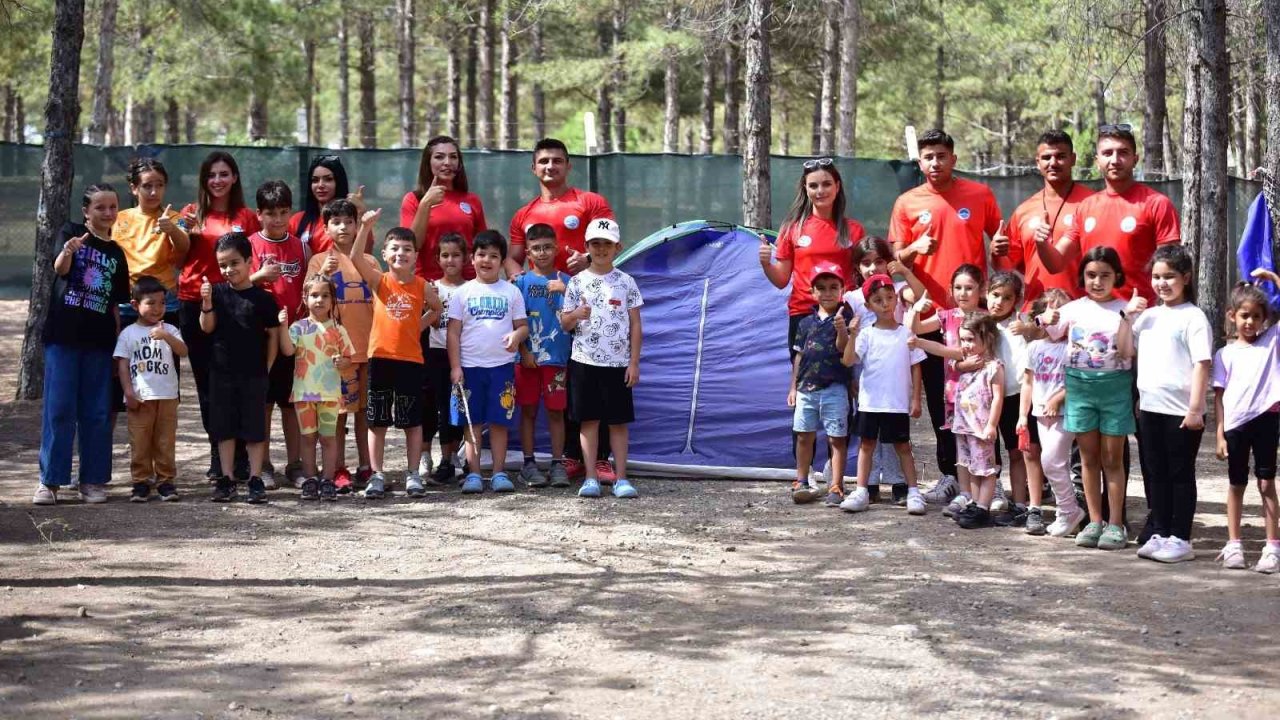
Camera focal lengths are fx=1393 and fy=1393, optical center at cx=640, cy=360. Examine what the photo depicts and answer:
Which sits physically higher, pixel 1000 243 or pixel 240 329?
pixel 1000 243

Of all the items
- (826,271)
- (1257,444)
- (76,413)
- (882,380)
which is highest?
(826,271)

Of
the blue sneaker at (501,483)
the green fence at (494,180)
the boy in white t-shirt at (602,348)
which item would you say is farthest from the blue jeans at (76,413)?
the green fence at (494,180)

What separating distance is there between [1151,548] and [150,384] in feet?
15.8

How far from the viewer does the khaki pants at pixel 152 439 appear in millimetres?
7102

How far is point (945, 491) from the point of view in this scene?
23.6 ft

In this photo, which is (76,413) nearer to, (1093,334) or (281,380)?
(281,380)

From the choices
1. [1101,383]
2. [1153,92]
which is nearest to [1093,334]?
[1101,383]

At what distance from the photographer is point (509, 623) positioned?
493cm

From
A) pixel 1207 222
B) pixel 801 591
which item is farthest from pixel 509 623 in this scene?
pixel 1207 222

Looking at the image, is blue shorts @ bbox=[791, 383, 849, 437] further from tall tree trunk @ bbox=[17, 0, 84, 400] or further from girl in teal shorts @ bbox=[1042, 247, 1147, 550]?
tall tree trunk @ bbox=[17, 0, 84, 400]

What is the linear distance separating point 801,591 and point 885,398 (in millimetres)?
1791

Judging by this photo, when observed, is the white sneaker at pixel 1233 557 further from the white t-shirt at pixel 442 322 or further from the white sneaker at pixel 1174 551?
the white t-shirt at pixel 442 322

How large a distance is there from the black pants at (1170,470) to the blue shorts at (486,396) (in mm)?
3203

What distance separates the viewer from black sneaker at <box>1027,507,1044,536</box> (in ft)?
21.0
